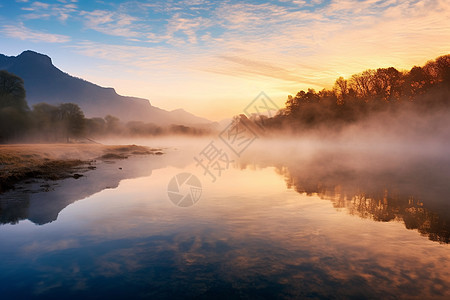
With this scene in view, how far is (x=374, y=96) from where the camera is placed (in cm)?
9906

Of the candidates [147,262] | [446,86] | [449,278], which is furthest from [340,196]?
[446,86]

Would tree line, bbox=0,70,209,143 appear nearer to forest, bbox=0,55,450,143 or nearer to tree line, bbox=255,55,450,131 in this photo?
forest, bbox=0,55,450,143

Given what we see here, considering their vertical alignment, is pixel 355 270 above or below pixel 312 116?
below

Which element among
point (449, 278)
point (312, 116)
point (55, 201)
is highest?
point (312, 116)

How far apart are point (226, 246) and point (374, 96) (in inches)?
4106

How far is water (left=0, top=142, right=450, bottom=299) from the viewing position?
948cm

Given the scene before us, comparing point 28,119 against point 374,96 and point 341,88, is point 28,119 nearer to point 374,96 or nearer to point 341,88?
point 341,88

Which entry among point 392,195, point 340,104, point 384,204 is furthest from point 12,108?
point 340,104

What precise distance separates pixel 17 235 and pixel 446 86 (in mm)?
99281

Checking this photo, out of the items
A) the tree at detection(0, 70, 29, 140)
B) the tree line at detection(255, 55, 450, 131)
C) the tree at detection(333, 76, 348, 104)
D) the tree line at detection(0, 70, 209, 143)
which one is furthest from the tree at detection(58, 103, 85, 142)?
the tree at detection(333, 76, 348, 104)

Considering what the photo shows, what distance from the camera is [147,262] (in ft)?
37.2

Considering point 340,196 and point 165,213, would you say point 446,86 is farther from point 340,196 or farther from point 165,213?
point 165,213

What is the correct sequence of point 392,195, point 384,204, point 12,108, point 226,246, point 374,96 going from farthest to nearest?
point 374,96
point 12,108
point 392,195
point 384,204
point 226,246

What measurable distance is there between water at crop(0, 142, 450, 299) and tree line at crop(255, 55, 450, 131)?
246ft
